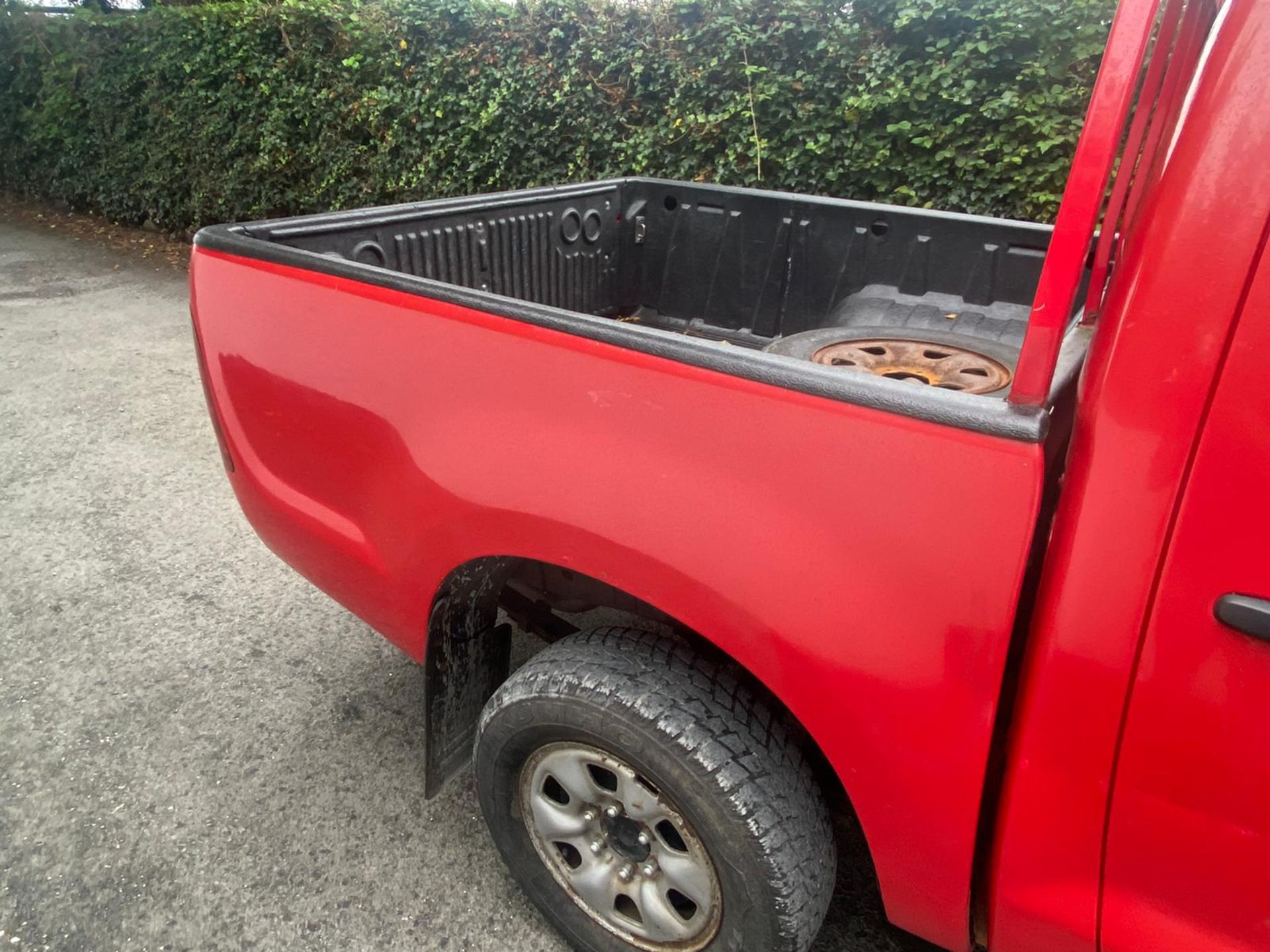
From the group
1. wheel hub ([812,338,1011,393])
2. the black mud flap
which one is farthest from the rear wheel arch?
wheel hub ([812,338,1011,393])

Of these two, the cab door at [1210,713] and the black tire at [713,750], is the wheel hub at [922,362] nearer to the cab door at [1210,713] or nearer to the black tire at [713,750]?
the black tire at [713,750]

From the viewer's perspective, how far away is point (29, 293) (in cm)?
735

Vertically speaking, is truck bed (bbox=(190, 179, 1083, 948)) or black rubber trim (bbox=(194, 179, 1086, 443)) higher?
black rubber trim (bbox=(194, 179, 1086, 443))

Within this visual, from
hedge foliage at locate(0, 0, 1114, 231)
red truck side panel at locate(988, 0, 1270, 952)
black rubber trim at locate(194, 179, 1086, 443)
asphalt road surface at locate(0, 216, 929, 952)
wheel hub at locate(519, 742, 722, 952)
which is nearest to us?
red truck side panel at locate(988, 0, 1270, 952)

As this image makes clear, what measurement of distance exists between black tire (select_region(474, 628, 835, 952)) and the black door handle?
76 centimetres

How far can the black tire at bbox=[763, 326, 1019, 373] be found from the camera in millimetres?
2125

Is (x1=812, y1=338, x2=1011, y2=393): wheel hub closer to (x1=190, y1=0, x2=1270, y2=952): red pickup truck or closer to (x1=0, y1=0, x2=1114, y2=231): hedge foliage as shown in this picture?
(x1=190, y1=0, x2=1270, y2=952): red pickup truck

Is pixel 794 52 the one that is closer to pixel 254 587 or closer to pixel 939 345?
pixel 939 345

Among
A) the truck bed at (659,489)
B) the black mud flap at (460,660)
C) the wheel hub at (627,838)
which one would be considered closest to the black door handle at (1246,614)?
the truck bed at (659,489)

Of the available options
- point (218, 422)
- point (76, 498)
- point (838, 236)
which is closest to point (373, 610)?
Result: point (218, 422)

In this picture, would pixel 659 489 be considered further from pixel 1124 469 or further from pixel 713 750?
pixel 1124 469

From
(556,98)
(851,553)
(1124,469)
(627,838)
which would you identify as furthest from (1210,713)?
(556,98)

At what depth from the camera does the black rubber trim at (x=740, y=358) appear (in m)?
1.15

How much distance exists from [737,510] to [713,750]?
0.46m
